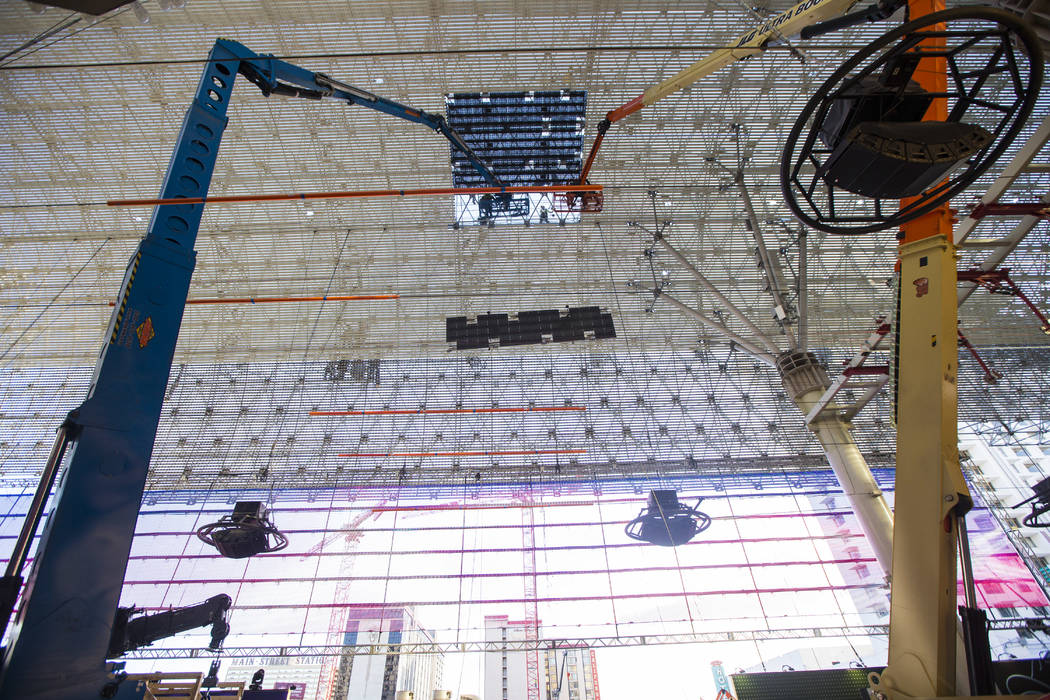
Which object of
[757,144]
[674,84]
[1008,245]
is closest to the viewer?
[1008,245]

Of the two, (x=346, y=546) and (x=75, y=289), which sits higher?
(x=75, y=289)

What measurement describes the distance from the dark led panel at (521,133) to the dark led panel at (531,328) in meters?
4.50

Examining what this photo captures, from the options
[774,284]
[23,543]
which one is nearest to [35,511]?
[23,543]

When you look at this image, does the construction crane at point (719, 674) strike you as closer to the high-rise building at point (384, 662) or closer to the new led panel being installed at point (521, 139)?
the high-rise building at point (384, 662)

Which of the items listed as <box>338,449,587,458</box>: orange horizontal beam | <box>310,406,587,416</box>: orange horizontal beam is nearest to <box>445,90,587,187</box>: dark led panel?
<box>310,406,587,416</box>: orange horizontal beam

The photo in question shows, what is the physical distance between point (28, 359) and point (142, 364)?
19.1 metres

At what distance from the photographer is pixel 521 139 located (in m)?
12.1

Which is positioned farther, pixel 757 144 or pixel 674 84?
pixel 757 144

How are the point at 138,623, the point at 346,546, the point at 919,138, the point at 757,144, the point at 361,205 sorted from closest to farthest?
the point at 919,138
the point at 138,623
the point at 757,144
the point at 361,205
the point at 346,546

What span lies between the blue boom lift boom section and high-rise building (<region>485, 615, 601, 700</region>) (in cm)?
1179

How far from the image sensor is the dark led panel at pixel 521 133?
→ 11508mm

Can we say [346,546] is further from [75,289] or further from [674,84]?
[674,84]

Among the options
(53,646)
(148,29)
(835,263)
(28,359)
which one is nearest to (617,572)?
(835,263)

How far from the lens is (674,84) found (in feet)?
29.5
